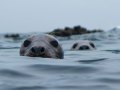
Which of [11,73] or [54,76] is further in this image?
[11,73]

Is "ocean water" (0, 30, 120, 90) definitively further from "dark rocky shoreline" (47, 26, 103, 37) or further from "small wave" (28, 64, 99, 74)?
"dark rocky shoreline" (47, 26, 103, 37)

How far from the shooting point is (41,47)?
767cm

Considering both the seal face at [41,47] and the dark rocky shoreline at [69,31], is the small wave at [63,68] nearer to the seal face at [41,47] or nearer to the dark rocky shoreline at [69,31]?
the seal face at [41,47]

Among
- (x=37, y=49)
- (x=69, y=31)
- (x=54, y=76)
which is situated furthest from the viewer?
(x=69, y=31)

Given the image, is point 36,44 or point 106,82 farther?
point 36,44

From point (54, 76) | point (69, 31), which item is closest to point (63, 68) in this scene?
point (54, 76)

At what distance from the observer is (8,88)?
5309 mm

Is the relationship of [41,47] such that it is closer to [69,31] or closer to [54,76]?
[54,76]

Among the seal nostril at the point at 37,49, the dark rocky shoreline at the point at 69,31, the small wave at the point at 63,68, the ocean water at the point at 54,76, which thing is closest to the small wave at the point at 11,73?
the ocean water at the point at 54,76

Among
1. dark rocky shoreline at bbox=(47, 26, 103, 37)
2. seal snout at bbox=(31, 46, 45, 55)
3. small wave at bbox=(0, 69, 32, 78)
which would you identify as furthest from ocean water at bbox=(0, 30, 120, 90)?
dark rocky shoreline at bbox=(47, 26, 103, 37)

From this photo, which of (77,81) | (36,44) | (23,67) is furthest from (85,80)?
(36,44)

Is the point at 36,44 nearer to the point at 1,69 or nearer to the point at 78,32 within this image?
the point at 1,69

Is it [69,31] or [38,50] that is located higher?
[38,50]

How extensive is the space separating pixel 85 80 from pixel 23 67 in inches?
62.6
